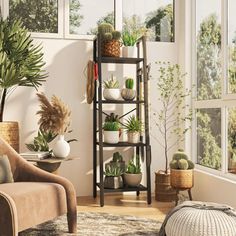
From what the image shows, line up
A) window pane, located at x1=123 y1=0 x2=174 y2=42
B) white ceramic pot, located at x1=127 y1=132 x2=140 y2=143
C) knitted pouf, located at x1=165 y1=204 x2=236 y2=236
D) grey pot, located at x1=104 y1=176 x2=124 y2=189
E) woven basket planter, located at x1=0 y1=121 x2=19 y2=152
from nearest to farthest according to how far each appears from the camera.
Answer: knitted pouf, located at x1=165 y1=204 x2=236 y2=236
woven basket planter, located at x1=0 y1=121 x2=19 y2=152
grey pot, located at x1=104 y1=176 x2=124 y2=189
white ceramic pot, located at x1=127 y1=132 x2=140 y2=143
window pane, located at x1=123 y1=0 x2=174 y2=42

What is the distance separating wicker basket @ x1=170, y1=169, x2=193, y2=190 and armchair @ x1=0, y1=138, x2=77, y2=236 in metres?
1.25

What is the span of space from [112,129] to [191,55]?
1335 millimetres

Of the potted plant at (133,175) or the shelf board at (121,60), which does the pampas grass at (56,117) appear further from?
the potted plant at (133,175)

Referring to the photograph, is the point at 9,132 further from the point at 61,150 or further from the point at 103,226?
the point at 103,226

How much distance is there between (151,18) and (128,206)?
2.25 m

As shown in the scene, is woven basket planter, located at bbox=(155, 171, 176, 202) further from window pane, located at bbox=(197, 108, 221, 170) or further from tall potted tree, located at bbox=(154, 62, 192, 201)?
window pane, located at bbox=(197, 108, 221, 170)

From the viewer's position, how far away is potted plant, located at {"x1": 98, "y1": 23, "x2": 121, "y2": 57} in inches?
163

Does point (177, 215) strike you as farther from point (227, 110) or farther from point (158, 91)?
point (158, 91)

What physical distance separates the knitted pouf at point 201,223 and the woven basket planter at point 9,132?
179 cm

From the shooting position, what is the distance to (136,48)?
4.38 m

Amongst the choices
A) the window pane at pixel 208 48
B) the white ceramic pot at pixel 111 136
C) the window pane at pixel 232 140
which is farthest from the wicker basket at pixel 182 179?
the window pane at pixel 208 48

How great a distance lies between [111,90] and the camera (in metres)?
4.20

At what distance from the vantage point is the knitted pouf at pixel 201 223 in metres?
2.35

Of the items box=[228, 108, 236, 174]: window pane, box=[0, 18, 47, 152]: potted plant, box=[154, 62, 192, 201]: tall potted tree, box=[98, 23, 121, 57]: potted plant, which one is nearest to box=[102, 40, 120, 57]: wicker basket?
box=[98, 23, 121, 57]: potted plant
